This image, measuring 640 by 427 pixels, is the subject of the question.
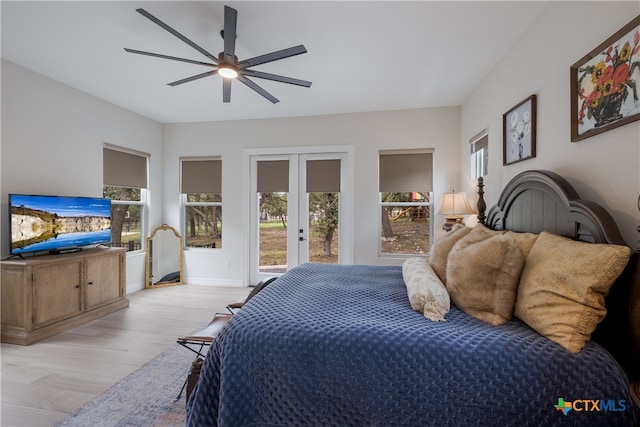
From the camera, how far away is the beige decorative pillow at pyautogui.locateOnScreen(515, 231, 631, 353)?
113 cm

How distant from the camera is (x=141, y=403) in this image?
188 cm

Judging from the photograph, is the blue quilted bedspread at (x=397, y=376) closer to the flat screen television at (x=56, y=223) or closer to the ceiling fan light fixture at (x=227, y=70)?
the ceiling fan light fixture at (x=227, y=70)

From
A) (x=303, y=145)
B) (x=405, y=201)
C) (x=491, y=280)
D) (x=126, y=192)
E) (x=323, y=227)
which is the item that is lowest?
(x=491, y=280)

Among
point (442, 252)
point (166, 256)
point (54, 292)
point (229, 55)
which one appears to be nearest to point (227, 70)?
point (229, 55)

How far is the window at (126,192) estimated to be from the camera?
13.2 ft

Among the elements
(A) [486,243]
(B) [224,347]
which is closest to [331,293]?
(B) [224,347]

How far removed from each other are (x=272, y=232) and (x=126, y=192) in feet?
7.48

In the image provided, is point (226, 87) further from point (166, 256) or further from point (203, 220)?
point (166, 256)

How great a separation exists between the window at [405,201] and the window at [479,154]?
663 millimetres

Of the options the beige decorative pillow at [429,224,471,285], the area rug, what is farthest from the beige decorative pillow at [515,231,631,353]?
the area rug

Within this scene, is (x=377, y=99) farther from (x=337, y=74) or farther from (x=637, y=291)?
(x=637, y=291)

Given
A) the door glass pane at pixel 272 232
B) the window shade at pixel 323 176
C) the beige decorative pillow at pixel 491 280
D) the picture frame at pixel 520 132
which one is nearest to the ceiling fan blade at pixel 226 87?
the window shade at pixel 323 176

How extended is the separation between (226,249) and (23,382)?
2.77 m

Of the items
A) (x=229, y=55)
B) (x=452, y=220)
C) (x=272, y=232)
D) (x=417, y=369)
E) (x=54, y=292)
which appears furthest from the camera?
(x=272, y=232)
